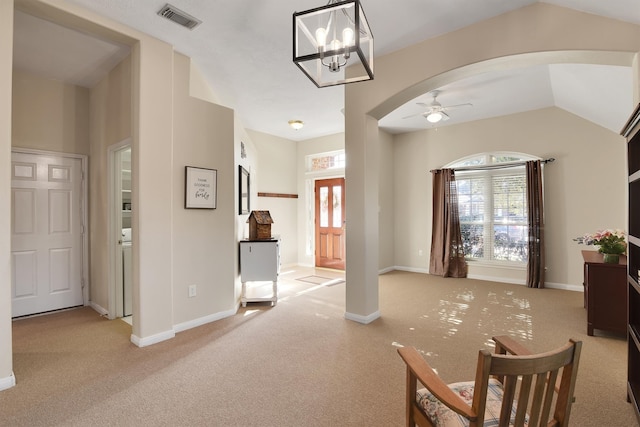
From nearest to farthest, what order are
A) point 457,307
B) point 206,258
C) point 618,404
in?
1. point 618,404
2. point 206,258
3. point 457,307

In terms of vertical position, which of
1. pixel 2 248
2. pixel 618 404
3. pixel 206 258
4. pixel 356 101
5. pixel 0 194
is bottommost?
pixel 618 404

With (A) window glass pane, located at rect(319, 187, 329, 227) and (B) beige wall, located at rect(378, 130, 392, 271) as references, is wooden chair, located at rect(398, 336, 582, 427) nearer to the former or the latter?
(B) beige wall, located at rect(378, 130, 392, 271)

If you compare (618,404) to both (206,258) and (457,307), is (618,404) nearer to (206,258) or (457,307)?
(457,307)

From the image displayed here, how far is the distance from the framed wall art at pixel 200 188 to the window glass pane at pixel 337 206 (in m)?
3.49

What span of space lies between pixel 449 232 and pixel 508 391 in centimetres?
518

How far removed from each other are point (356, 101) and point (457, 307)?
286cm

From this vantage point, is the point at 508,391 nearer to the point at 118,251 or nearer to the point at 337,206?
the point at 118,251

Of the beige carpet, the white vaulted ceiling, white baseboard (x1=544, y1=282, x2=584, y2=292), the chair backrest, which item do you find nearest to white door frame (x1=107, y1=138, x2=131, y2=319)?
the beige carpet

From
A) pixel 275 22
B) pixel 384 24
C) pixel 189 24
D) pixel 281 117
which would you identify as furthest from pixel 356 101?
pixel 281 117

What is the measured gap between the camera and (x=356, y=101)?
360cm

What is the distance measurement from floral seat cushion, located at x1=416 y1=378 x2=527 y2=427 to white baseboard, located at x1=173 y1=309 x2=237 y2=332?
2.62 metres

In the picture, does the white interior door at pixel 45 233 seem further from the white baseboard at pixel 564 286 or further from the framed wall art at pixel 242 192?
the white baseboard at pixel 564 286

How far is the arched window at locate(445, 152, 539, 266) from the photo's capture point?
17.8ft

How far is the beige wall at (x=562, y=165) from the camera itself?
15.2ft
